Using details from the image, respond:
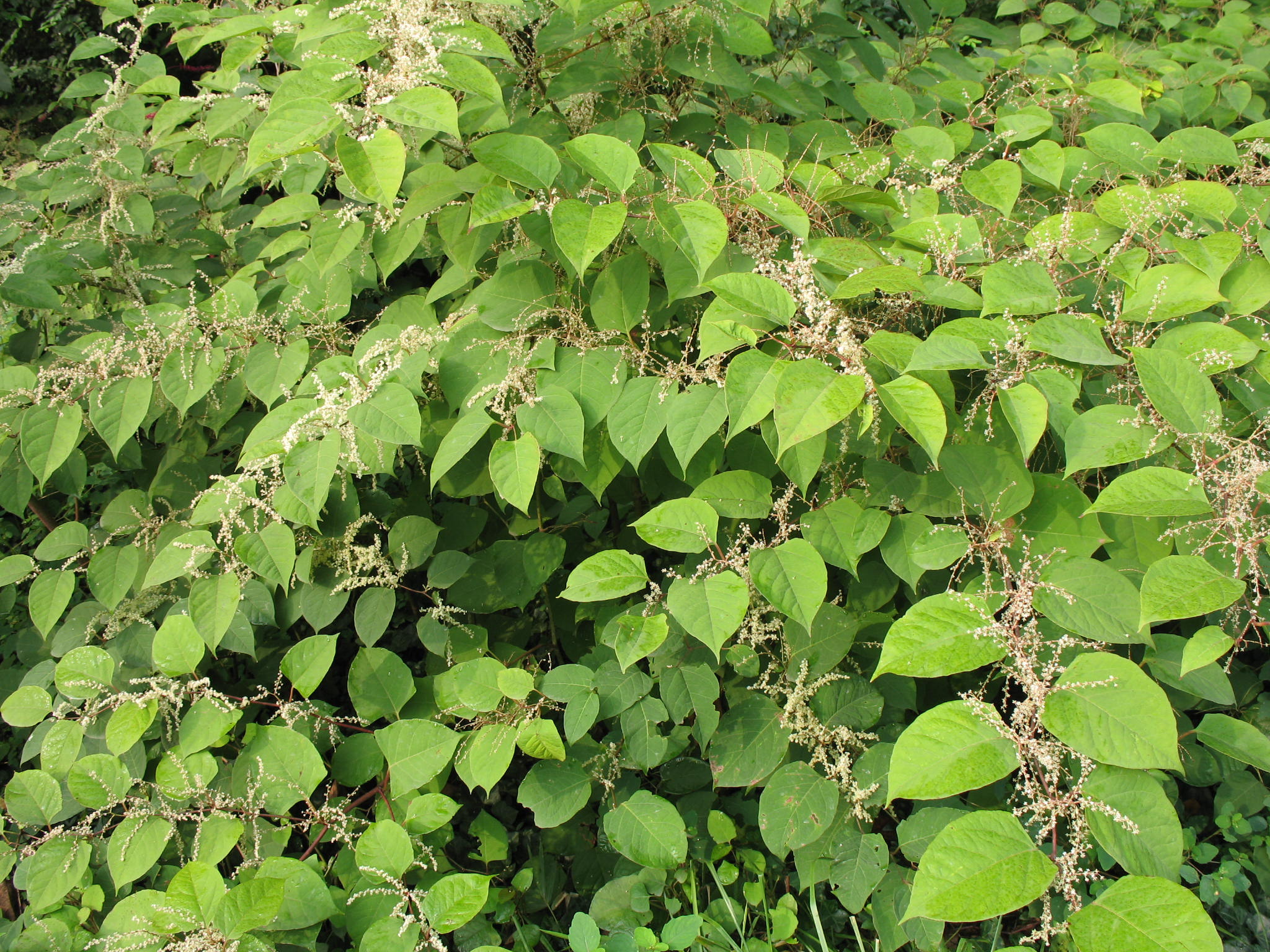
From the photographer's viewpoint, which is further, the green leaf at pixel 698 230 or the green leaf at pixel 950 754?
the green leaf at pixel 698 230

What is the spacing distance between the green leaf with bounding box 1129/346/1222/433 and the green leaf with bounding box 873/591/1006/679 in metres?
0.43

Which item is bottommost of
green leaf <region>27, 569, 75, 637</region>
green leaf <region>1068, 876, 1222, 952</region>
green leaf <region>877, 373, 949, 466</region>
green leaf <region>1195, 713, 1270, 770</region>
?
green leaf <region>1195, 713, 1270, 770</region>

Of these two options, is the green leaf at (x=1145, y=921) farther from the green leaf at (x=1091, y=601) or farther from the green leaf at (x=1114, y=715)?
the green leaf at (x=1091, y=601)

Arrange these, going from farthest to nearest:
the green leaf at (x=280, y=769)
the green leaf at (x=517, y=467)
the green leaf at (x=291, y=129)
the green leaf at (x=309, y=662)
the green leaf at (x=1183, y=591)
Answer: the green leaf at (x=309, y=662) → the green leaf at (x=280, y=769) → the green leaf at (x=517, y=467) → the green leaf at (x=291, y=129) → the green leaf at (x=1183, y=591)

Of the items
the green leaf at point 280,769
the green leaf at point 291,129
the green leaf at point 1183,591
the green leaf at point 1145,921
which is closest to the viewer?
the green leaf at point 1145,921

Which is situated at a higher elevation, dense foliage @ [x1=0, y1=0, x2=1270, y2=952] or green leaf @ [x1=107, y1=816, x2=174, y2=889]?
dense foliage @ [x1=0, y1=0, x2=1270, y2=952]

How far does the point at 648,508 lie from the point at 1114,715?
4.02 ft

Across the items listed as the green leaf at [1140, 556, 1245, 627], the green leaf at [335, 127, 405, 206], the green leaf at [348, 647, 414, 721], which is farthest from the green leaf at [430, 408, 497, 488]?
the green leaf at [1140, 556, 1245, 627]

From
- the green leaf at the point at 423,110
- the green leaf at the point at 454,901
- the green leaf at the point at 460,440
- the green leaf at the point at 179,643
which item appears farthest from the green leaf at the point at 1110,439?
the green leaf at the point at 179,643

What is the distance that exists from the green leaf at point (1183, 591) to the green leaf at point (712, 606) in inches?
23.0

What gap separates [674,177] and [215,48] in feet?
10.5

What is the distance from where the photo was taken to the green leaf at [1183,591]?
1.20 metres

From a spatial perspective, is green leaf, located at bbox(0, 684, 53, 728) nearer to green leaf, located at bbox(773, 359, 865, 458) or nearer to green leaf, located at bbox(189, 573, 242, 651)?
green leaf, located at bbox(189, 573, 242, 651)

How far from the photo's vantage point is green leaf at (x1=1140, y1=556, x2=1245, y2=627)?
3.93 ft
